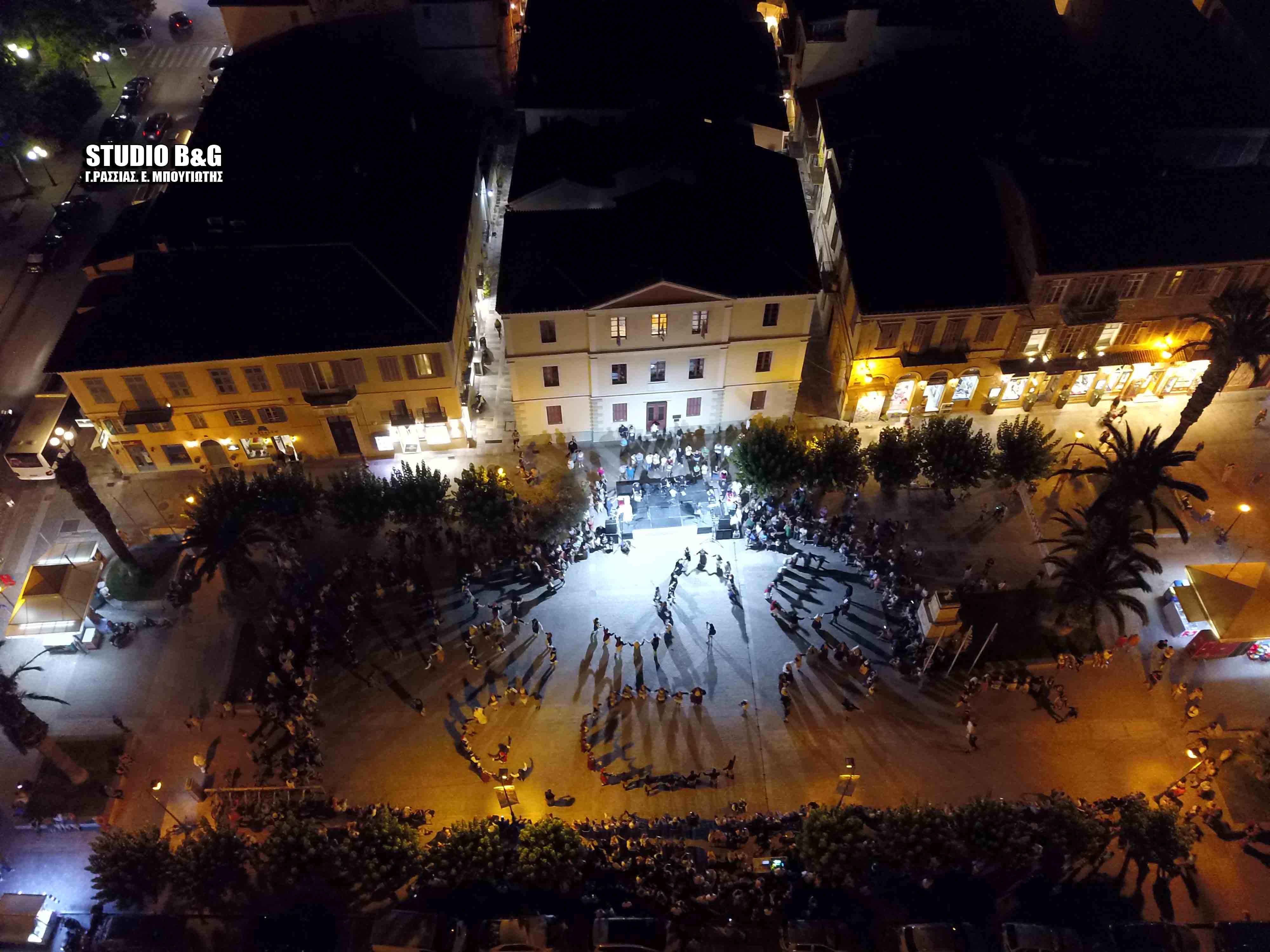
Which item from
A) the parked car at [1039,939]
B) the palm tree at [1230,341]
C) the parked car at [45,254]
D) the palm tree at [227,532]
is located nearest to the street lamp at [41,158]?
the parked car at [45,254]

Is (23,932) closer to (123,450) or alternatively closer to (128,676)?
(128,676)

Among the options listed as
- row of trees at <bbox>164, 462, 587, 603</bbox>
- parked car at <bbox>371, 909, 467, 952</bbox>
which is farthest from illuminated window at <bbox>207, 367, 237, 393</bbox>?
parked car at <bbox>371, 909, 467, 952</bbox>

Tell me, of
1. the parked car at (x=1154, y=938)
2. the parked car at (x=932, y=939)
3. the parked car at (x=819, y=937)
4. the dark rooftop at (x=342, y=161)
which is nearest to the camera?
the parked car at (x=932, y=939)

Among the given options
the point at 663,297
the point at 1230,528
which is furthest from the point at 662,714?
the point at 1230,528

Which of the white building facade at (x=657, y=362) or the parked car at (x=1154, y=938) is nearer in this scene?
the parked car at (x=1154, y=938)

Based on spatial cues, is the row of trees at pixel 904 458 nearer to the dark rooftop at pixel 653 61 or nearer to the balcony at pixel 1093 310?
the balcony at pixel 1093 310

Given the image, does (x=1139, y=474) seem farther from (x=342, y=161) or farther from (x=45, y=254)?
(x=45, y=254)

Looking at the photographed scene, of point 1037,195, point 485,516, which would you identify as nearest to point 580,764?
point 485,516
